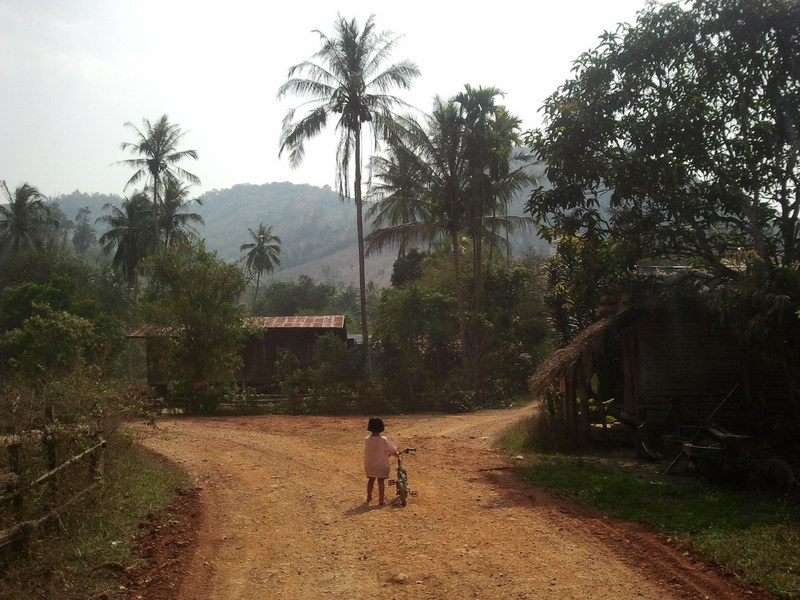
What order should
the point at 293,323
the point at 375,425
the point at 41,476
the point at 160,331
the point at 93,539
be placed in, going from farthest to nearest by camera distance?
the point at 293,323 < the point at 160,331 < the point at 375,425 < the point at 93,539 < the point at 41,476

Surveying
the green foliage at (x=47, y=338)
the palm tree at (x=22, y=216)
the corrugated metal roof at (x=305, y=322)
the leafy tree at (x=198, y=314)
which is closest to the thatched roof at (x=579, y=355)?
the leafy tree at (x=198, y=314)

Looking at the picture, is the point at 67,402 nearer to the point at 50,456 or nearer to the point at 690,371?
the point at 50,456

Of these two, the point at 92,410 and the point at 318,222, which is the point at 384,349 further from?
the point at 318,222

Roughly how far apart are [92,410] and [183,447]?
6469 mm

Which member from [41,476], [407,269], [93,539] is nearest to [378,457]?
[93,539]

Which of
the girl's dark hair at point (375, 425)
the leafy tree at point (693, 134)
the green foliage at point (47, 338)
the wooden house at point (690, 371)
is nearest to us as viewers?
the girl's dark hair at point (375, 425)

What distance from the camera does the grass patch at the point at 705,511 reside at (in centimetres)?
608

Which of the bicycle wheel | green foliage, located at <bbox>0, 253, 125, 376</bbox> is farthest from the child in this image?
green foliage, located at <bbox>0, 253, 125, 376</bbox>

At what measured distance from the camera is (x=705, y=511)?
8.17 m

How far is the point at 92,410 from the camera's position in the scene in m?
8.68

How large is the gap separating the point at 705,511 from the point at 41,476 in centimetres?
708

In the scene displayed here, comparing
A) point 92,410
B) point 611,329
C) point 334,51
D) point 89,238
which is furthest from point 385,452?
point 89,238

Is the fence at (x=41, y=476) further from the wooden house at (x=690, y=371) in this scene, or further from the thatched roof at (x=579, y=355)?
the wooden house at (x=690, y=371)

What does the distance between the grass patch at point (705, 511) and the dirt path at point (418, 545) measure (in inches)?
11.3
